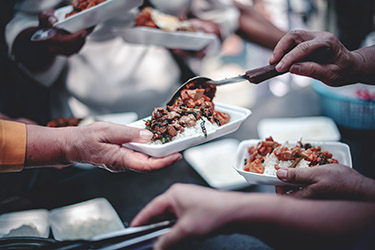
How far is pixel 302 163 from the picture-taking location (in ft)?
5.18

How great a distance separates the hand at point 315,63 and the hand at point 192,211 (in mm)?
881

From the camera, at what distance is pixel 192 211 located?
3.26 ft

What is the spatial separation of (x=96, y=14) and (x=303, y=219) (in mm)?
1746

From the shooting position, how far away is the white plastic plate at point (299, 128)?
2588 mm

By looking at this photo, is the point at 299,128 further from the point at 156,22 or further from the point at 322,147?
the point at 156,22

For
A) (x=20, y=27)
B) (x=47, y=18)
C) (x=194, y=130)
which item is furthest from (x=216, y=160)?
(x=20, y=27)

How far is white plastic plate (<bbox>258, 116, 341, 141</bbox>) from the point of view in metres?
2.59

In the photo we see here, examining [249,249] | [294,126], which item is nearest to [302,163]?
[249,249]

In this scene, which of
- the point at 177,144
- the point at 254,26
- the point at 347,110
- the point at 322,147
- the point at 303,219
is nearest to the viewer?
the point at 303,219

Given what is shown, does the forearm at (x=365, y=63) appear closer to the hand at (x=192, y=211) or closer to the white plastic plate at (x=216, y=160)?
the white plastic plate at (x=216, y=160)

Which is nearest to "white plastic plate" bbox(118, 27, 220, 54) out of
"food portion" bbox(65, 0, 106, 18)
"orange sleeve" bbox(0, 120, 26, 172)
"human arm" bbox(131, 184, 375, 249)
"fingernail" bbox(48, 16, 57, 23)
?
"food portion" bbox(65, 0, 106, 18)

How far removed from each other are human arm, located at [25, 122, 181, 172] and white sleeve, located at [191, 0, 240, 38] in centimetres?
213

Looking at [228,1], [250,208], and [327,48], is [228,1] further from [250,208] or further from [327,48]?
[250,208]

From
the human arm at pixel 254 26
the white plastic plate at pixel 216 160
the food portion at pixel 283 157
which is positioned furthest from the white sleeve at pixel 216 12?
the food portion at pixel 283 157
